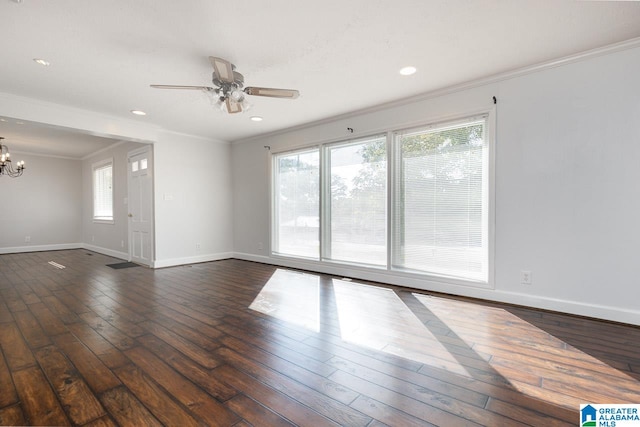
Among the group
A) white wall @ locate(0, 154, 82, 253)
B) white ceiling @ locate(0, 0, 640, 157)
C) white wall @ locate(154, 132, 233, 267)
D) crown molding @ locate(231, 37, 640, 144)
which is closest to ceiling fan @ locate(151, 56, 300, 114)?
white ceiling @ locate(0, 0, 640, 157)

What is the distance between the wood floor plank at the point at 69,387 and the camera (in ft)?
4.99

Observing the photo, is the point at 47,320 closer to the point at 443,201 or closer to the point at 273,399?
the point at 273,399

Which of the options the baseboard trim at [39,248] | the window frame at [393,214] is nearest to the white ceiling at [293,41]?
the window frame at [393,214]

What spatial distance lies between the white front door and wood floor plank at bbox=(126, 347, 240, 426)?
3.93m

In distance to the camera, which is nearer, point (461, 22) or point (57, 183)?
point (461, 22)

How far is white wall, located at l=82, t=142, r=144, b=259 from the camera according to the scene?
6.44 metres

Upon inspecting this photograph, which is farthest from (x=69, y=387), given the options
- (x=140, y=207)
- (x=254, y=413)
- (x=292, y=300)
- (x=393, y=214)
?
(x=140, y=207)

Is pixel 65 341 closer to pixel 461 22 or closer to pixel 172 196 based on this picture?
pixel 172 196

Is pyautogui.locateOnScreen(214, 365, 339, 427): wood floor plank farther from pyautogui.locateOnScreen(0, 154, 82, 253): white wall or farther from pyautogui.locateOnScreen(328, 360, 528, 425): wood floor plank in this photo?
pyautogui.locateOnScreen(0, 154, 82, 253): white wall

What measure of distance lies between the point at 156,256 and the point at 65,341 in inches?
127

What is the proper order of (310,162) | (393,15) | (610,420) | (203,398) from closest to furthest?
(610,420), (203,398), (393,15), (310,162)

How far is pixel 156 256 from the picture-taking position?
17.9 feet

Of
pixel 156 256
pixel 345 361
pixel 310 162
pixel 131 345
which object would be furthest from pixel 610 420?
pixel 156 256

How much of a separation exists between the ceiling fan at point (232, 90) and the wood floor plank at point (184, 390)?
7.42 feet
